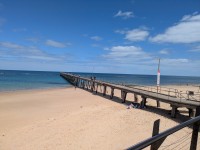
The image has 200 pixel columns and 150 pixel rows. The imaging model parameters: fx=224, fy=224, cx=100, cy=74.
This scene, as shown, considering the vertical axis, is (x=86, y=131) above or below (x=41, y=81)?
above

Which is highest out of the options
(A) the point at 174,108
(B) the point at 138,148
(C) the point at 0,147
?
(B) the point at 138,148

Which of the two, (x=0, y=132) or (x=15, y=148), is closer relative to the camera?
(x=15, y=148)

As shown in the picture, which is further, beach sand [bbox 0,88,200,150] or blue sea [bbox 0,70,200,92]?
blue sea [bbox 0,70,200,92]

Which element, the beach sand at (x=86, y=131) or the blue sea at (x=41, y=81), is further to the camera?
the blue sea at (x=41, y=81)

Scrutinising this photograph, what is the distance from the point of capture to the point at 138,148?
7.45 feet

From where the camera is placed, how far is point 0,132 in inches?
484

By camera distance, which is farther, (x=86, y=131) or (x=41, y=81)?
(x=41, y=81)

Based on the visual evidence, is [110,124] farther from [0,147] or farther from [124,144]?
[0,147]

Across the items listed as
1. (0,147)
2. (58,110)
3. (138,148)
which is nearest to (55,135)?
(0,147)

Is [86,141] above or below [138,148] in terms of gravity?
below

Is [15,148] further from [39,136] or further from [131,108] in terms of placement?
[131,108]

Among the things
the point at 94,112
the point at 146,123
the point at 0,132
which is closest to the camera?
the point at 0,132

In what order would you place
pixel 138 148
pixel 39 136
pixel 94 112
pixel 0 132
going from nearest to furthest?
1. pixel 138 148
2. pixel 39 136
3. pixel 0 132
4. pixel 94 112

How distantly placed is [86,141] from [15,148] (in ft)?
10.4
